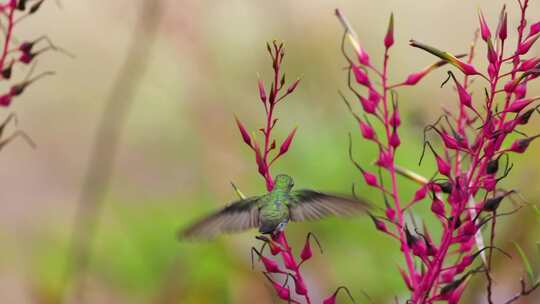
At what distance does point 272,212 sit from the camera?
1.59 m

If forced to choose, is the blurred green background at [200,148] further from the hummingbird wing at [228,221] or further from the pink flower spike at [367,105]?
the pink flower spike at [367,105]

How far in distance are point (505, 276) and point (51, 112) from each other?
4.08 meters

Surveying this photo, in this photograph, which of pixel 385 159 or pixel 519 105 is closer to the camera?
pixel 519 105

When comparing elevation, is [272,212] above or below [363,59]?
below

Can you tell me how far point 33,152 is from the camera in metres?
5.97

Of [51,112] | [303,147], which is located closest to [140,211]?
[303,147]

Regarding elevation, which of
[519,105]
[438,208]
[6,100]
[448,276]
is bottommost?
[448,276]

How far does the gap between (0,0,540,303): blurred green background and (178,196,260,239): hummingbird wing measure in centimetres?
15

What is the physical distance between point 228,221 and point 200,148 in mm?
1988

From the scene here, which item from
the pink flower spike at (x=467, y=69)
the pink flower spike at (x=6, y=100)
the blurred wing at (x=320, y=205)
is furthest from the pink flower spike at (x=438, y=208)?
the pink flower spike at (x=6, y=100)

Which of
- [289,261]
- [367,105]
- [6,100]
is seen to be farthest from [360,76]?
[6,100]

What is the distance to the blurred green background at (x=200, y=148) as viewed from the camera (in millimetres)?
2674

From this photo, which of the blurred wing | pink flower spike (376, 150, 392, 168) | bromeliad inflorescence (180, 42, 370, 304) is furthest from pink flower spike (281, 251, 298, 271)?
pink flower spike (376, 150, 392, 168)

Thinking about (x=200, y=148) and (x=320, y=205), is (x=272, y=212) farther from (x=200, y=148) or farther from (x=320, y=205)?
(x=200, y=148)
